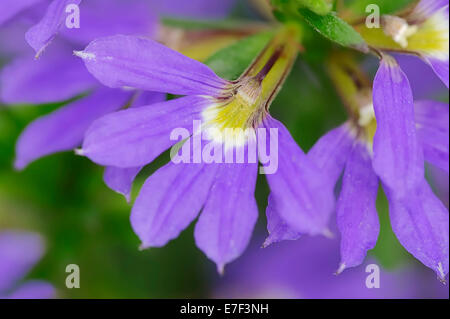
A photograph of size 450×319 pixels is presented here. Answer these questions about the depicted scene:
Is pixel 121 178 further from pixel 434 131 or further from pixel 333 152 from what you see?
pixel 434 131

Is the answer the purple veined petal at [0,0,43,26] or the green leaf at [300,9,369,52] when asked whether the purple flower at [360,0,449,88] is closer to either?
the green leaf at [300,9,369,52]

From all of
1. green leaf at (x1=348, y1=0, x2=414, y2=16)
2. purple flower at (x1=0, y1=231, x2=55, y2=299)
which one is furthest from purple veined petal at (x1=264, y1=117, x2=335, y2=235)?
purple flower at (x1=0, y1=231, x2=55, y2=299)

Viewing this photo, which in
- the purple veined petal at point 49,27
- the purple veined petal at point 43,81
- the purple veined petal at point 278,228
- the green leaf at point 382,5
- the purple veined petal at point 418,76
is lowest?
the purple veined petal at point 278,228

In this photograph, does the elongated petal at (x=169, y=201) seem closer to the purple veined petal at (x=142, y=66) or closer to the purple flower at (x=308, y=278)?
the purple veined petal at (x=142, y=66)

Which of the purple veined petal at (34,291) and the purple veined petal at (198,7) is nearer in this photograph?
the purple veined petal at (34,291)

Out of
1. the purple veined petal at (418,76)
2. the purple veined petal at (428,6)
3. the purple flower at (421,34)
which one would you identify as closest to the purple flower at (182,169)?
the purple flower at (421,34)

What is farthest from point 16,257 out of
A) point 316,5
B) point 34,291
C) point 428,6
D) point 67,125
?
point 428,6
